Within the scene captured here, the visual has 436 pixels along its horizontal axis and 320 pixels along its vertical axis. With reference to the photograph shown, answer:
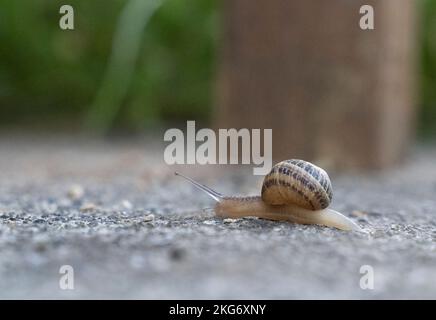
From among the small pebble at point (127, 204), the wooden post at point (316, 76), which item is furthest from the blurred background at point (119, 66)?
the small pebble at point (127, 204)

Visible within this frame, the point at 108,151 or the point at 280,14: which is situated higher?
the point at 280,14

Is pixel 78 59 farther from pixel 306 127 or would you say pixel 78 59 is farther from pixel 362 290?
pixel 362 290

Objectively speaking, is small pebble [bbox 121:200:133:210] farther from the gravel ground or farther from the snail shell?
the snail shell

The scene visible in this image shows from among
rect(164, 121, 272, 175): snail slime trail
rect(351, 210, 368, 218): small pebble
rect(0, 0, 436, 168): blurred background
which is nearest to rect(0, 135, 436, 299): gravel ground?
rect(351, 210, 368, 218): small pebble

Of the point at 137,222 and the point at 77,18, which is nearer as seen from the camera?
the point at 137,222

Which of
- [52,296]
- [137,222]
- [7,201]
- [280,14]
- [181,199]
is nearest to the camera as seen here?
[52,296]

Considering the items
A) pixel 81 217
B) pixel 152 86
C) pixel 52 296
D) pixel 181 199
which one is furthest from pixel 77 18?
pixel 52 296
